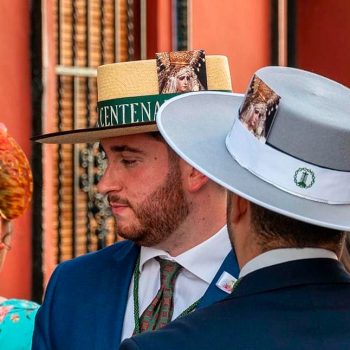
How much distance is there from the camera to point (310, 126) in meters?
2.00

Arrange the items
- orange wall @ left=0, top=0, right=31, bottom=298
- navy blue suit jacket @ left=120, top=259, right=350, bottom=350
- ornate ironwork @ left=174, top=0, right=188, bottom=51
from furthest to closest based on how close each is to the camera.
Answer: ornate ironwork @ left=174, top=0, right=188, bottom=51, orange wall @ left=0, top=0, right=31, bottom=298, navy blue suit jacket @ left=120, top=259, right=350, bottom=350

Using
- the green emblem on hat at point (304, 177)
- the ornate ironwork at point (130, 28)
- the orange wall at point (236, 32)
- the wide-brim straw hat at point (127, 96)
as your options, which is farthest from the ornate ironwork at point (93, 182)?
the green emblem on hat at point (304, 177)

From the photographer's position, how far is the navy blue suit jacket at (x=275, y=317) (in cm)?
191

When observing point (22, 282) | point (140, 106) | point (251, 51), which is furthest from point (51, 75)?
point (140, 106)

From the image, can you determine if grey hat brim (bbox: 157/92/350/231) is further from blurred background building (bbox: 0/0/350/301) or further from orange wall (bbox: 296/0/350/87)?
orange wall (bbox: 296/0/350/87)

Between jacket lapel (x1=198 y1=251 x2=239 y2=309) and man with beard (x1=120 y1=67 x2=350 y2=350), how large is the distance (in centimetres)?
59

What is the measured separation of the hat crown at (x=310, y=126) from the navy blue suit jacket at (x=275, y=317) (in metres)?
0.19

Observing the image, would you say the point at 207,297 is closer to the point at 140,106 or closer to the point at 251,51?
the point at 140,106

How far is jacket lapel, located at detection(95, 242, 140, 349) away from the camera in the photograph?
270 cm

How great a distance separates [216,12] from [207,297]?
5084 millimetres

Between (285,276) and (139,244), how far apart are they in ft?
2.80

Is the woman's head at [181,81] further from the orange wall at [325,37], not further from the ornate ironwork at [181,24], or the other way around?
the orange wall at [325,37]

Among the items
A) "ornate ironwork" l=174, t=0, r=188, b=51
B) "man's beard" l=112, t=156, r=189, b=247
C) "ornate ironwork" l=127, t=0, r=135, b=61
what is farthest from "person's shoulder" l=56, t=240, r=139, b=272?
"ornate ironwork" l=174, t=0, r=188, b=51

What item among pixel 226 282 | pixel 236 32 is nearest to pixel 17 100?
Answer: pixel 236 32
